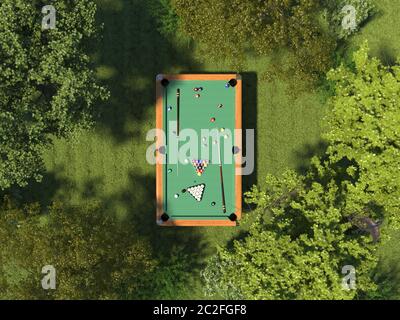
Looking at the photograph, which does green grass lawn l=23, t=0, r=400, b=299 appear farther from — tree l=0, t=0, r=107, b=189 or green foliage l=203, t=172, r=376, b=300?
tree l=0, t=0, r=107, b=189

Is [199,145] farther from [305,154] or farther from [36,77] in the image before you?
[36,77]

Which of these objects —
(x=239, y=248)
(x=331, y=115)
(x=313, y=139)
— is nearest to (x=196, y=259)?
(x=239, y=248)

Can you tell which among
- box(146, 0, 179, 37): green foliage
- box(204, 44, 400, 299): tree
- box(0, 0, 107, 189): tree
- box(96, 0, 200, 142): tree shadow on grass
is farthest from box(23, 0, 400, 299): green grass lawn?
box(0, 0, 107, 189): tree

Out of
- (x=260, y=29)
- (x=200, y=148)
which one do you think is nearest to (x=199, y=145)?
(x=200, y=148)

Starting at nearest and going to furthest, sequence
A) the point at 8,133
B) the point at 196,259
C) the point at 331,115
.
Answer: the point at 8,133, the point at 331,115, the point at 196,259

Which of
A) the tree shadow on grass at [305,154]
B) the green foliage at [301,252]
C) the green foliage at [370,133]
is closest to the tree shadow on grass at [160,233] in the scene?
the green foliage at [301,252]
